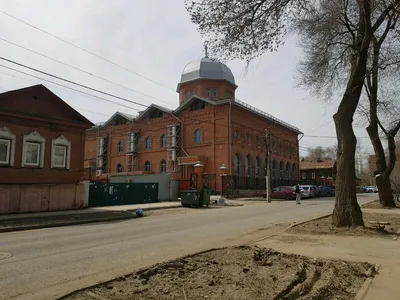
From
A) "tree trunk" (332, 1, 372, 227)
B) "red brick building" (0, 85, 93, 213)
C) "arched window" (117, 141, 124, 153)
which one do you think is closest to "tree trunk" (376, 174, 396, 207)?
"tree trunk" (332, 1, 372, 227)

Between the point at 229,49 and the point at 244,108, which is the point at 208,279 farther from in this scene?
the point at 244,108

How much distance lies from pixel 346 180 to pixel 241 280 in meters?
8.52

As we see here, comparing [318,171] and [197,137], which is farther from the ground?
[197,137]

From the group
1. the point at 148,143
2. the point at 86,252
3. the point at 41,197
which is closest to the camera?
the point at 86,252

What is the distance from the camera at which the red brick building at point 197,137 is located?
46.8 metres

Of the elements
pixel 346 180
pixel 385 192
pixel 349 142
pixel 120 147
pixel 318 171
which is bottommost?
pixel 385 192

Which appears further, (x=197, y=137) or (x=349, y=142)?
(x=197, y=137)

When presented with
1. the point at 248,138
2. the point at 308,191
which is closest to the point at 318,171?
the point at 248,138

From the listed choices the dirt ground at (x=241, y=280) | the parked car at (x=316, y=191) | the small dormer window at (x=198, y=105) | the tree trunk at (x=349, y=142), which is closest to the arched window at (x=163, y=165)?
the small dormer window at (x=198, y=105)

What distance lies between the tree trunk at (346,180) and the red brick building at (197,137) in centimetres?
3142

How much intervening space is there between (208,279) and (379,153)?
77.6ft

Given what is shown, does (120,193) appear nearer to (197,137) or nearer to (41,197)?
(41,197)

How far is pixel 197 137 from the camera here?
4916 centimetres

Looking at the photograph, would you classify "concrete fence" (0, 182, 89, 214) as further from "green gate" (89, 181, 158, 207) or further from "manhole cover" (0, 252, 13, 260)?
"manhole cover" (0, 252, 13, 260)
